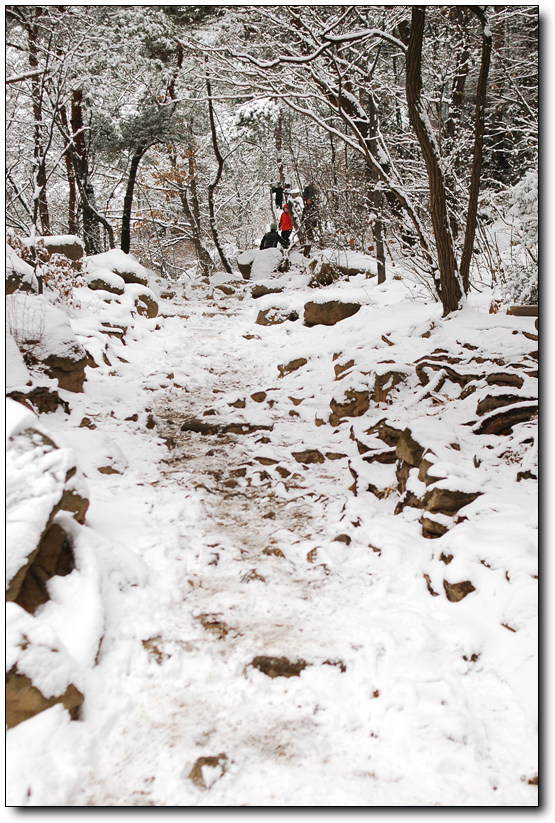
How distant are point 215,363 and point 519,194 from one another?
4.88 m

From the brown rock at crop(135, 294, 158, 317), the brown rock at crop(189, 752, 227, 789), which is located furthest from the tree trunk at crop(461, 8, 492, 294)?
the brown rock at crop(135, 294, 158, 317)

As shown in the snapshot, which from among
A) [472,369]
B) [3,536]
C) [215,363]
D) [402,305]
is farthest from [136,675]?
[402,305]

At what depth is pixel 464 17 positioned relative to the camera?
26.2 feet

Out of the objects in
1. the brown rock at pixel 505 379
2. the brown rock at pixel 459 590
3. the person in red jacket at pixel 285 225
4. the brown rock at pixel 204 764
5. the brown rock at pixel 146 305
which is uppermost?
the person in red jacket at pixel 285 225

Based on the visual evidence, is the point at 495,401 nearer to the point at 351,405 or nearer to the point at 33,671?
the point at 351,405

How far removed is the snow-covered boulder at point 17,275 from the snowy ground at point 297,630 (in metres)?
1.94

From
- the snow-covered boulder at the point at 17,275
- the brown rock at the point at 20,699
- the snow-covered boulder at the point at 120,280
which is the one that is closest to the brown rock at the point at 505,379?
the brown rock at the point at 20,699

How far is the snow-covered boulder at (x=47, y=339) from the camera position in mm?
5094

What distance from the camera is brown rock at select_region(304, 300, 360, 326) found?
8.72 meters

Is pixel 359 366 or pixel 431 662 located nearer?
pixel 431 662

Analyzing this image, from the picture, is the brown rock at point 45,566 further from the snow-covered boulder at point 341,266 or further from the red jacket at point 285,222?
the red jacket at point 285,222

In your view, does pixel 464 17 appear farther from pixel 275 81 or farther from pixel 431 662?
pixel 431 662

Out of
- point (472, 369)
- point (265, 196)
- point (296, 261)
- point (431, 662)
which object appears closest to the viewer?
point (431, 662)

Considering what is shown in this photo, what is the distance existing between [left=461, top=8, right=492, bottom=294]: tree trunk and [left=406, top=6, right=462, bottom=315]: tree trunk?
200 millimetres
